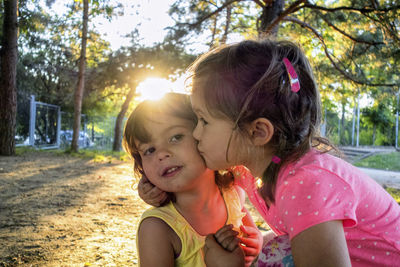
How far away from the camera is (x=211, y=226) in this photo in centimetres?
Result: 168

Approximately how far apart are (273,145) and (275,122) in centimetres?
11

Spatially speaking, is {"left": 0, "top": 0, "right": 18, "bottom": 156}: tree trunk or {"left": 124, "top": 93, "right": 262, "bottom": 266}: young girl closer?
{"left": 124, "top": 93, "right": 262, "bottom": 266}: young girl

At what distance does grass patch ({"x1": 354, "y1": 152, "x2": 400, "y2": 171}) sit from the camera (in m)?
12.3

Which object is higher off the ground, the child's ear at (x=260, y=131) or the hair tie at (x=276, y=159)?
the child's ear at (x=260, y=131)

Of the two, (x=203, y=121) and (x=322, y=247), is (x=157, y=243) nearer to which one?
(x=203, y=121)

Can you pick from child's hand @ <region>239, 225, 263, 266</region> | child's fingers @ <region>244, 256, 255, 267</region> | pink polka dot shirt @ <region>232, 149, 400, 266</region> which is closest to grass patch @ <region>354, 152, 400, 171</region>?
child's hand @ <region>239, 225, 263, 266</region>

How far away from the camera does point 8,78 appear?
8.37 m

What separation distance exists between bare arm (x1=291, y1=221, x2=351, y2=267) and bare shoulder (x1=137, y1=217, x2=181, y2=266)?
612mm

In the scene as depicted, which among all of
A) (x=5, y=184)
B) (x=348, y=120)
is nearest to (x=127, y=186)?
(x=5, y=184)

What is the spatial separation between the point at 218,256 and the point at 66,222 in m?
1.99

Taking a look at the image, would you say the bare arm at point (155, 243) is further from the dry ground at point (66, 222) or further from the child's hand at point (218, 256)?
the dry ground at point (66, 222)

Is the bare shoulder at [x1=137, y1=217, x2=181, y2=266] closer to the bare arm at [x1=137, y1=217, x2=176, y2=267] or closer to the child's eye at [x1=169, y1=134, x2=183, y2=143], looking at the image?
the bare arm at [x1=137, y1=217, x2=176, y2=267]

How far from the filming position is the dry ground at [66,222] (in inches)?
84.4

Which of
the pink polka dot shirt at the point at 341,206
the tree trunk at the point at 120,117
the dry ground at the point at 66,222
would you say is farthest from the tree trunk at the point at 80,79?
the pink polka dot shirt at the point at 341,206
